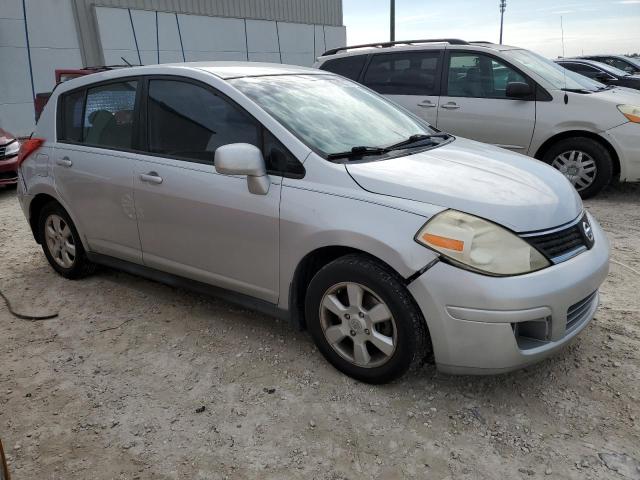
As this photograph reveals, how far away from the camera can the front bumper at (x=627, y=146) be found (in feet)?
18.5

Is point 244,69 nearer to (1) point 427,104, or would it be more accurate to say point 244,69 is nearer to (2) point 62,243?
(2) point 62,243

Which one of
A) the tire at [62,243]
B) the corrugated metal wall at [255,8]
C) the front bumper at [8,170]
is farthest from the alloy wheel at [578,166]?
the corrugated metal wall at [255,8]

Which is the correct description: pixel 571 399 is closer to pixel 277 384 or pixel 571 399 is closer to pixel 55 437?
pixel 277 384

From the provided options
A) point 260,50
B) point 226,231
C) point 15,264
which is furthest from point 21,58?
point 226,231

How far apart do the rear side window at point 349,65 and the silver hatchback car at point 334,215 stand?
3.47m

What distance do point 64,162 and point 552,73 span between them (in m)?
5.41

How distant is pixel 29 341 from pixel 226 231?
5.09 ft

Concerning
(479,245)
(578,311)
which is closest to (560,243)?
(578,311)

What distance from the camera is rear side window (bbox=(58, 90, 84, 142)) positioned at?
12.9 ft

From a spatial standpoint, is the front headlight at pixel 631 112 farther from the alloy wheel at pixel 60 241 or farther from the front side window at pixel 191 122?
the alloy wheel at pixel 60 241

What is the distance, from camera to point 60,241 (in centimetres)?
427

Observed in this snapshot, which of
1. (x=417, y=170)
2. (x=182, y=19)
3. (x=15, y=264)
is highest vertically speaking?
(x=182, y=19)

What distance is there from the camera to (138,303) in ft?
12.6

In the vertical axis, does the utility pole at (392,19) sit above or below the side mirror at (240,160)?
above
